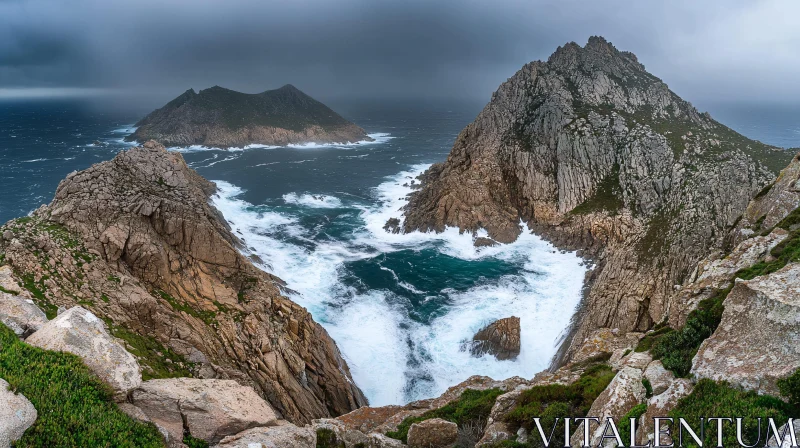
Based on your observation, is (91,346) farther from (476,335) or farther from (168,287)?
(476,335)

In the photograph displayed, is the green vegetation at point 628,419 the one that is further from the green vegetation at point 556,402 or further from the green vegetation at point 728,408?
the green vegetation at point 556,402

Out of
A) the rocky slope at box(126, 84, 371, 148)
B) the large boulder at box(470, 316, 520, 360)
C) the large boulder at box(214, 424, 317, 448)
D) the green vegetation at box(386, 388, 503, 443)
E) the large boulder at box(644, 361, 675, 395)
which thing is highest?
the rocky slope at box(126, 84, 371, 148)

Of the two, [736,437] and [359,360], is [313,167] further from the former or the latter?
[736,437]

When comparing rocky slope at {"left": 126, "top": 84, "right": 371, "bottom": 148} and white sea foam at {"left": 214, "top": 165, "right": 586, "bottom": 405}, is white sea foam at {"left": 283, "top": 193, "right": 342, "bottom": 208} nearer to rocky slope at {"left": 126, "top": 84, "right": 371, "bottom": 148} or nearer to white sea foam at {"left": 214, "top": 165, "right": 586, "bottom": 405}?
white sea foam at {"left": 214, "top": 165, "right": 586, "bottom": 405}

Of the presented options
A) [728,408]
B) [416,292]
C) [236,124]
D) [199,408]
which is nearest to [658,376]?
[728,408]

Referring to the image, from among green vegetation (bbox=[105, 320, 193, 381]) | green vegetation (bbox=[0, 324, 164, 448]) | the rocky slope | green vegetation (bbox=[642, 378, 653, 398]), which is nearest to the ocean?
green vegetation (bbox=[105, 320, 193, 381])

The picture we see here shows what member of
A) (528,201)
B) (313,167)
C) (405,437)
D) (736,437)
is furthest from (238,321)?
(313,167)
